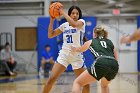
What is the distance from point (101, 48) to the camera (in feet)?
19.6

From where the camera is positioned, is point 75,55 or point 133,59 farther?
point 133,59

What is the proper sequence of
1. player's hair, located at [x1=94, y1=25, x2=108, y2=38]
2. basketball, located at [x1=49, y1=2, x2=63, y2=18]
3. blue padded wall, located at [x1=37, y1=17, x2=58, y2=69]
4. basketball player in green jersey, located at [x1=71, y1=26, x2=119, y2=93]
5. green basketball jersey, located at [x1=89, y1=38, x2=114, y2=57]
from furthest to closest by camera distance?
1. blue padded wall, located at [x1=37, y1=17, x2=58, y2=69]
2. basketball, located at [x1=49, y1=2, x2=63, y2=18]
3. player's hair, located at [x1=94, y1=25, x2=108, y2=38]
4. green basketball jersey, located at [x1=89, y1=38, x2=114, y2=57]
5. basketball player in green jersey, located at [x1=71, y1=26, x2=119, y2=93]

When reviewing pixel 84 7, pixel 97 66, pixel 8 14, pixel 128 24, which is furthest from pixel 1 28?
pixel 97 66

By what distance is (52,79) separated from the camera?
6793mm

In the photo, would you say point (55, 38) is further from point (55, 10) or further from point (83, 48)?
point (83, 48)

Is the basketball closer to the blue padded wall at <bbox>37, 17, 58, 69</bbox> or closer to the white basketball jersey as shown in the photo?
the white basketball jersey

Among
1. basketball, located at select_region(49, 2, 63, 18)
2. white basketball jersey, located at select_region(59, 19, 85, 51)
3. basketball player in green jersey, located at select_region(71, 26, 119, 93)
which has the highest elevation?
basketball, located at select_region(49, 2, 63, 18)

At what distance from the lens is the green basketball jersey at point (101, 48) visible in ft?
19.5

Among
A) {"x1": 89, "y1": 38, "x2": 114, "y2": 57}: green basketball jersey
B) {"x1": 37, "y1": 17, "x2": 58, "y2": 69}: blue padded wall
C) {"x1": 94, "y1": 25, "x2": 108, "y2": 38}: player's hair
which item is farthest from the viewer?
{"x1": 37, "y1": 17, "x2": 58, "y2": 69}: blue padded wall

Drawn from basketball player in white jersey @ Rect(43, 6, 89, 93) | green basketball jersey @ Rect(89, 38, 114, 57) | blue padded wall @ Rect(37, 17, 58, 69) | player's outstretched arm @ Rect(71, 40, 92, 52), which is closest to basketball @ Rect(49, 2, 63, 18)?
basketball player in white jersey @ Rect(43, 6, 89, 93)

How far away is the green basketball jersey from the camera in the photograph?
593 centimetres

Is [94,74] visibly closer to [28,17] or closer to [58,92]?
[58,92]

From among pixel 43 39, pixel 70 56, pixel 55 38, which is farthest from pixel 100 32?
pixel 43 39

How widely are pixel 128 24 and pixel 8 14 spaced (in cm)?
704
